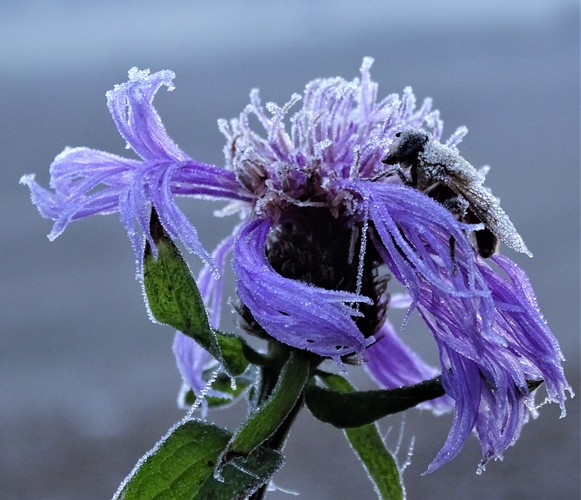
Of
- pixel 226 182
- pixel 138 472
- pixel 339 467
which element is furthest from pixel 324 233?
pixel 339 467

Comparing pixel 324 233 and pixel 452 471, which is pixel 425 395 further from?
pixel 452 471

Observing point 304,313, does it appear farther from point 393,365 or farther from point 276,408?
point 393,365

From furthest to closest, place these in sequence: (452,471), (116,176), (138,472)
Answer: (452,471) < (116,176) < (138,472)

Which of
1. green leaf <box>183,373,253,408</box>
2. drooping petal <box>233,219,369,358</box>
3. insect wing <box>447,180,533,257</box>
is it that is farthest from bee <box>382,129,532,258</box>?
green leaf <box>183,373,253,408</box>

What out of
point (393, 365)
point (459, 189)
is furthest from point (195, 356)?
point (459, 189)

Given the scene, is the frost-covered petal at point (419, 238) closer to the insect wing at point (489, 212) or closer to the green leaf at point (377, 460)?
the insect wing at point (489, 212)

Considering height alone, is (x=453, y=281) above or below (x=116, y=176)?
below
